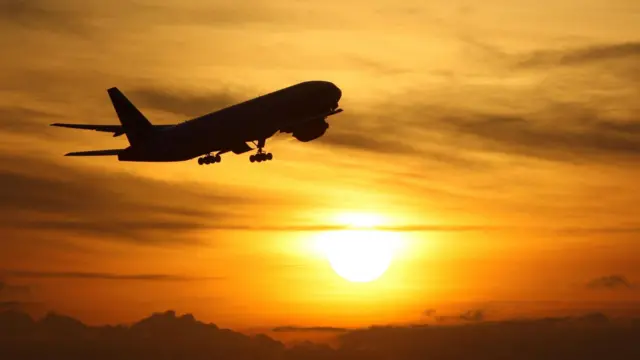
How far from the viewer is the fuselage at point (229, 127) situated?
100375 mm

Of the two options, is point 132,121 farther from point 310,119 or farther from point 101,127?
point 310,119

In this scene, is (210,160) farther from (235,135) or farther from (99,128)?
(99,128)

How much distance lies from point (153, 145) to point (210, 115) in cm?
956

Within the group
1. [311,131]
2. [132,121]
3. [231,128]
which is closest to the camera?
[231,128]

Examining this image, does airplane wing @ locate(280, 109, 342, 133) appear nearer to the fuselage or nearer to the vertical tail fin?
the fuselage

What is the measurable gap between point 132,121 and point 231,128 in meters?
16.8

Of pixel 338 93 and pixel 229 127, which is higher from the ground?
pixel 338 93

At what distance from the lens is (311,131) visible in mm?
107438

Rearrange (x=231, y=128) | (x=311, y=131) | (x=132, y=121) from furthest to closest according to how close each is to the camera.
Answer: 1. (x=311, y=131)
2. (x=132, y=121)
3. (x=231, y=128)

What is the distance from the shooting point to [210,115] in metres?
102

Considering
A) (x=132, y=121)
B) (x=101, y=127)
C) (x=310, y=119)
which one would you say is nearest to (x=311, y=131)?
(x=310, y=119)

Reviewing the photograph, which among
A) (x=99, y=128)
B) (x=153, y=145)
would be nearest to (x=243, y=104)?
(x=153, y=145)

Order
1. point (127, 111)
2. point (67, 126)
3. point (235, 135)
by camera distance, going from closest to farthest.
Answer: point (67, 126), point (235, 135), point (127, 111)

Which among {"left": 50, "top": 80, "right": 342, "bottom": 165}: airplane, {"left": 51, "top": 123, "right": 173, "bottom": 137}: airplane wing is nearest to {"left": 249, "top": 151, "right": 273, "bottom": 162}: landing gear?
{"left": 50, "top": 80, "right": 342, "bottom": 165}: airplane
